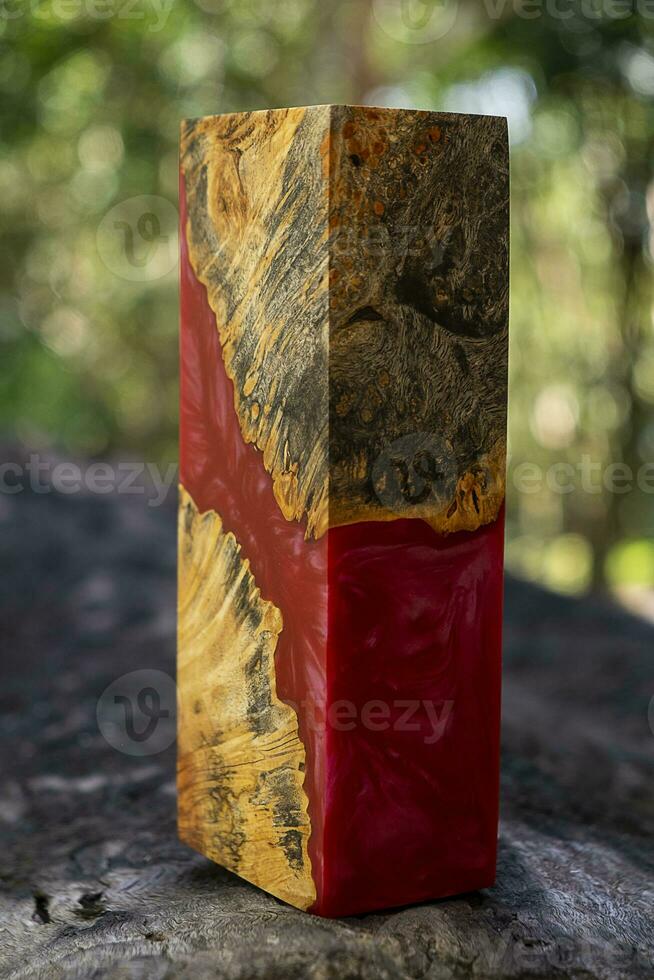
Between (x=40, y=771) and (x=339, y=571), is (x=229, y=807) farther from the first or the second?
(x=40, y=771)

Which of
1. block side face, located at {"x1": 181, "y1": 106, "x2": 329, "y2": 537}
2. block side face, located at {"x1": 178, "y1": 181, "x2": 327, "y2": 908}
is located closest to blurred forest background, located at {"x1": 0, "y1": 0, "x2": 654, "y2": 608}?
block side face, located at {"x1": 181, "y1": 106, "x2": 329, "y2": 537}

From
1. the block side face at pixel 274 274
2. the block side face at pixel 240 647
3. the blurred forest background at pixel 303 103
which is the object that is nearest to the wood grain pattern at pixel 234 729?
the block side face at pixel 240 647

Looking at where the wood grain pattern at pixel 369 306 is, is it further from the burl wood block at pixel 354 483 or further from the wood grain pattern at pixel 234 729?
the wood grain pattern at pixel 234 729

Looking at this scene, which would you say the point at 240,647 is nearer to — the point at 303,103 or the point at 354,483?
the point at 354,483

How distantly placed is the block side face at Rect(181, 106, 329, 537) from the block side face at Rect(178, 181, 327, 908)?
0.05 metres

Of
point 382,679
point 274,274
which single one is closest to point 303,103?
point 274,274

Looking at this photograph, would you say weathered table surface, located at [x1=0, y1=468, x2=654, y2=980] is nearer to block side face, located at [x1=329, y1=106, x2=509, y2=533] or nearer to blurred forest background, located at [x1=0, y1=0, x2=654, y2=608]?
block side face, located at [x1=329, y1=106, x2=509, y2=533]

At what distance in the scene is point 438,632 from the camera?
6.25 feet

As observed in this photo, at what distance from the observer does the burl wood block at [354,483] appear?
177cm

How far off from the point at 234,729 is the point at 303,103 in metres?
5.49

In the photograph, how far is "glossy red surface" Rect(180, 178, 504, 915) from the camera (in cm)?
183

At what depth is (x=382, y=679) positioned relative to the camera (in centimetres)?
186

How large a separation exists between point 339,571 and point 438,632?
0.24m

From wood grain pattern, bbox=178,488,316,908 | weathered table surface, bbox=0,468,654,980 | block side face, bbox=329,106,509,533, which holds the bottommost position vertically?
weathered table surface, bbox=0,468,654,980
